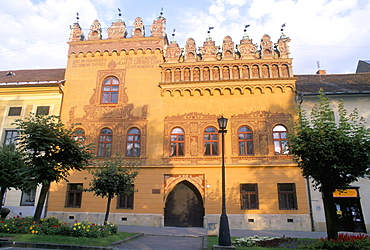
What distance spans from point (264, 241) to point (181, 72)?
46.4 ft

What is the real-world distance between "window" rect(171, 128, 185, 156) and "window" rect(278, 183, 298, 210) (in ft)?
24.5

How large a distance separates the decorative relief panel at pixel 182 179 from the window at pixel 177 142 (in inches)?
68.0

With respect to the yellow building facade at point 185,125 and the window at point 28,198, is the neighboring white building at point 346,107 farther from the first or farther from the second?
the window at point 28,198

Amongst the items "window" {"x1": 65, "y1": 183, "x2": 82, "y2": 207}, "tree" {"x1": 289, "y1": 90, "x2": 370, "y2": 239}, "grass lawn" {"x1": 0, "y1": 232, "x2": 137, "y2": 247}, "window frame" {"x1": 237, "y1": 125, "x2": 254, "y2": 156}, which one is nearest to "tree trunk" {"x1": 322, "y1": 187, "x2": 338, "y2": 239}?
"tree" {"x1": 289, "y1": 90, "x2": 370, "y2": 239}

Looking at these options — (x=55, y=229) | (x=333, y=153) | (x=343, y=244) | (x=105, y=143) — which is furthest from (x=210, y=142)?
(x=55, y=229)

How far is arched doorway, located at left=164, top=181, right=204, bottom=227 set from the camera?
19281mm

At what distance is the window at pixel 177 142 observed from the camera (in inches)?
803

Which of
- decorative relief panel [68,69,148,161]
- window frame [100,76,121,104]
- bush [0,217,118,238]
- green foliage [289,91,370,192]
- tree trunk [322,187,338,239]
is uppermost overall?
window frame [100,76,121,104]

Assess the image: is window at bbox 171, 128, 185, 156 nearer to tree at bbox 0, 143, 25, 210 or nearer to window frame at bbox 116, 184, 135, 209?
window frame at bbox 116, 184, 135, 209

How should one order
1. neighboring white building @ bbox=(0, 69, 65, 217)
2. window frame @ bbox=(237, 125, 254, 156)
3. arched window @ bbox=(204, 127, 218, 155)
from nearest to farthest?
window frame @ bbox=(237, 125, 254, 156)
arched window @ bbox=(204, 127, 218, 155)
neighboring white building @ bbox=(0, 69, 65, 217)

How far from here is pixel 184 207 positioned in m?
19.7

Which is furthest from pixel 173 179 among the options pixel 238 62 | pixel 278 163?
pixel 238 62

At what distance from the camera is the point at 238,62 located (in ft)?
70.2

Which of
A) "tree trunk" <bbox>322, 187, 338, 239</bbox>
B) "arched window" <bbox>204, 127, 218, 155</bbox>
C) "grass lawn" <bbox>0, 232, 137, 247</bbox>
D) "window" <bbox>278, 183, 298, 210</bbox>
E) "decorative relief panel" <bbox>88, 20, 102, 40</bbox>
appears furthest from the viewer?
"decorative relief panel" <bbox>88, 20, 102, 40</bbox>
